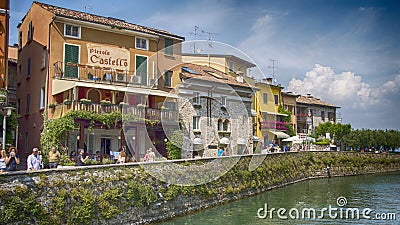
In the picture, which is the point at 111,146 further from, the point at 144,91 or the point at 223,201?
the point at 223,201

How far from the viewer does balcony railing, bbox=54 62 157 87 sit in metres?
25.5

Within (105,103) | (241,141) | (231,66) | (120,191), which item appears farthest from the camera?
(231,66)

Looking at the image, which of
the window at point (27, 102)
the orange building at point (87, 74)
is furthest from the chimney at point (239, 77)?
the window at point (27, 102)

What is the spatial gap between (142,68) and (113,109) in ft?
18.6

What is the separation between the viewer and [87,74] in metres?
26.3

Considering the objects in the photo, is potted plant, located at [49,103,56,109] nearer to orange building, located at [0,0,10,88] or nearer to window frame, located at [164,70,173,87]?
orange building, located at [0,0,10,88]

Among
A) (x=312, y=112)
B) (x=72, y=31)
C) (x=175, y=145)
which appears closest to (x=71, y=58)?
(x=72, y=31)

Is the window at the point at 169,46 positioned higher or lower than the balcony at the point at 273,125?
higher

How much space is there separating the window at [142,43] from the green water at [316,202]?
1284 centimetres

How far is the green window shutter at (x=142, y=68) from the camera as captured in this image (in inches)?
1137

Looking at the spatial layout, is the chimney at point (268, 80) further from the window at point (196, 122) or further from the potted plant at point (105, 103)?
the potted plant at point (105, 103)

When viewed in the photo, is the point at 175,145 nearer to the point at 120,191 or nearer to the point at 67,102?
the point at 67,102

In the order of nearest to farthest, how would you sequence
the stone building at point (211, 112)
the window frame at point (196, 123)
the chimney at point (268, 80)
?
the stone building at point (211, 112)
the window frame at point (196, 123)
the chimney at point (268, 80)

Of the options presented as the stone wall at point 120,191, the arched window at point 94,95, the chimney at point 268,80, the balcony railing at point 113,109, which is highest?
the chimney at point 268,80
